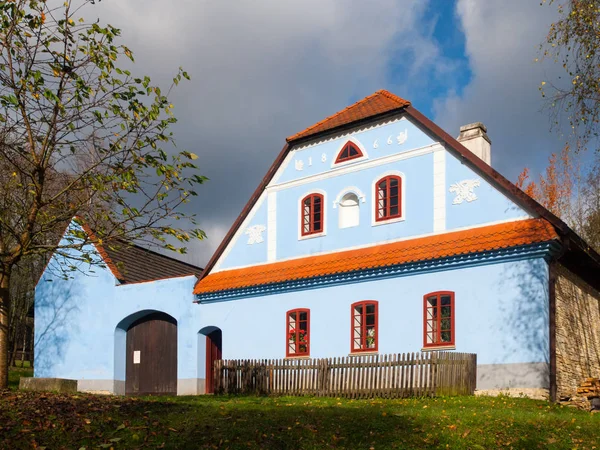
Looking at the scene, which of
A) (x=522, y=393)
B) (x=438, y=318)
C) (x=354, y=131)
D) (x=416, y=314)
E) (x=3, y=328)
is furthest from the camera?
(x=354, y=131)

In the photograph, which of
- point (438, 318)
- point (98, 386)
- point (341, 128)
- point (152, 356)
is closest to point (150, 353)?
point (152, 356)

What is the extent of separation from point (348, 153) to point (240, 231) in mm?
4828

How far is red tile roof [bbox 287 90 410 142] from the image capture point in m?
20.8

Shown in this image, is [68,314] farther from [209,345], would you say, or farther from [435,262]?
[435,262]

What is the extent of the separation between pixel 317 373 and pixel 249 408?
5.48 m

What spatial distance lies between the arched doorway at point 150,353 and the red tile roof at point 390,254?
2292mm

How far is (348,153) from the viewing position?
2183 centimetres

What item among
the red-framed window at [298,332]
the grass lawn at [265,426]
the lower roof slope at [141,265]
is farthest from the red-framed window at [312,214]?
the grass lawn at [265,426]

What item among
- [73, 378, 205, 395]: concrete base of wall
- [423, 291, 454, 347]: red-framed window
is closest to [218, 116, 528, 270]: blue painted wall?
[423, 291, 454, 347]: red-framed window

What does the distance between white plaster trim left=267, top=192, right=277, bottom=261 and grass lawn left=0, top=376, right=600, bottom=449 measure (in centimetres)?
1044

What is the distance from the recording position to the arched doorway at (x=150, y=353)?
24547 mm

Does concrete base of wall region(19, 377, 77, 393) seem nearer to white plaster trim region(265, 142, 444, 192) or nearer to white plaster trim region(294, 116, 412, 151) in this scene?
white plaster trim region(265, 142, 444, 192)

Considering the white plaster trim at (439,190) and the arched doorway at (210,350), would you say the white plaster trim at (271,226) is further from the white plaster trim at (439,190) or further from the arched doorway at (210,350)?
the white plaster trim at (439,190)

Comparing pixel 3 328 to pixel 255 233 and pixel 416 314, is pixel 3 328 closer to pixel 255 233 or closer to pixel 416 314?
pixel 416 314
